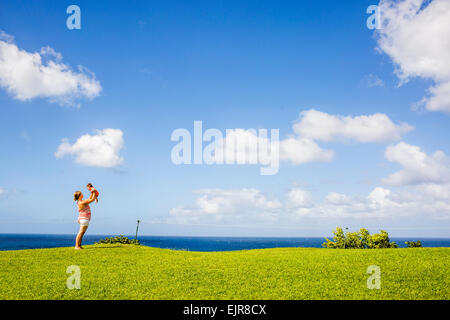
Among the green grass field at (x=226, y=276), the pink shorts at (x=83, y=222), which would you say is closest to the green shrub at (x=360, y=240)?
the green grass field at (x=226, y=276)

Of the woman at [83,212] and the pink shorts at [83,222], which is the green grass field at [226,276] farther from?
the pink shorts at [83,222]

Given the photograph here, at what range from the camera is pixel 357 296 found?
9.99 metres

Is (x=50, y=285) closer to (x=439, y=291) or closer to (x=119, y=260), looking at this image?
(x=119, y=260)

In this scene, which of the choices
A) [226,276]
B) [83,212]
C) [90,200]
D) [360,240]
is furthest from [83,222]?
[360,240]

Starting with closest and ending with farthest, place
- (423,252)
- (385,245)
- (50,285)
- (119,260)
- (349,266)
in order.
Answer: (50,285), (349,266), (119,260), (423,252), (385,245)

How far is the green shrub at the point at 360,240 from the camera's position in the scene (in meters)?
31.6

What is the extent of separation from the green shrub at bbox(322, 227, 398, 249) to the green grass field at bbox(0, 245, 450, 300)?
49.5ft

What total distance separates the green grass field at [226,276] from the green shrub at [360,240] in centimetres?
1508

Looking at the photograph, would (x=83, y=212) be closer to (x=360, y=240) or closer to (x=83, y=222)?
(x=83, y=222)

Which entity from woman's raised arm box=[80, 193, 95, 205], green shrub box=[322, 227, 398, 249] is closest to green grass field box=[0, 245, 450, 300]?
woman's raised arm box=[80, 193, 95, 205]

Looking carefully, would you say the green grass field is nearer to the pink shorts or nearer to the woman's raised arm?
the pink shorts
